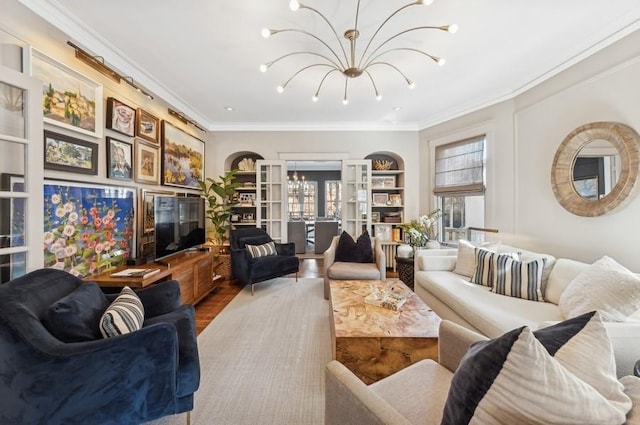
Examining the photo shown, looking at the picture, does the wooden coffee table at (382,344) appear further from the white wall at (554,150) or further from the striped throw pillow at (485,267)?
the white wall at (554,150)

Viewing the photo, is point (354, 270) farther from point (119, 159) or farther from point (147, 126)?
point (147, 126)

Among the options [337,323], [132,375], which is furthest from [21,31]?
[337,323]

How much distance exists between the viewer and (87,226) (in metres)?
2.38

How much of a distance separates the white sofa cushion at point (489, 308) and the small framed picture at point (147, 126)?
3.70 m

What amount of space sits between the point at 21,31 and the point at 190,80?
153cm

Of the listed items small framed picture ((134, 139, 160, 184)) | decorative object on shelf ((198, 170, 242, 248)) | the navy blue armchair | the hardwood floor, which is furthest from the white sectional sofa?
small framed picture ((134, 139, 160, 184))

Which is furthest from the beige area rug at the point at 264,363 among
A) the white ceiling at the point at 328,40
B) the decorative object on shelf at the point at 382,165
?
the decorative object on shelf at the point at 382,165

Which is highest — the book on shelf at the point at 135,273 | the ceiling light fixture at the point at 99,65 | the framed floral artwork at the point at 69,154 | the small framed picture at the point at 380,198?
the ceiling light fixture at the point at 99,65

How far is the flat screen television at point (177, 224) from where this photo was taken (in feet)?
9.90

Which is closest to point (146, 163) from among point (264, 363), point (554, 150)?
point (264, 363)

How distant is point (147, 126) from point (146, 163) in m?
0.45

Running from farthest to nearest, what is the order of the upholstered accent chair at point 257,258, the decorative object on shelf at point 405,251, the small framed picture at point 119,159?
the decorative object on shelf at point 405,251 < the upholstered accent chair at point 257,258 < the small framed picture at point 119,159

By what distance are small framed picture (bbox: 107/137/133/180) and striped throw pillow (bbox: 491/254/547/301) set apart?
388cm

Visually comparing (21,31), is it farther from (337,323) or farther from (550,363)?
(550,363)
